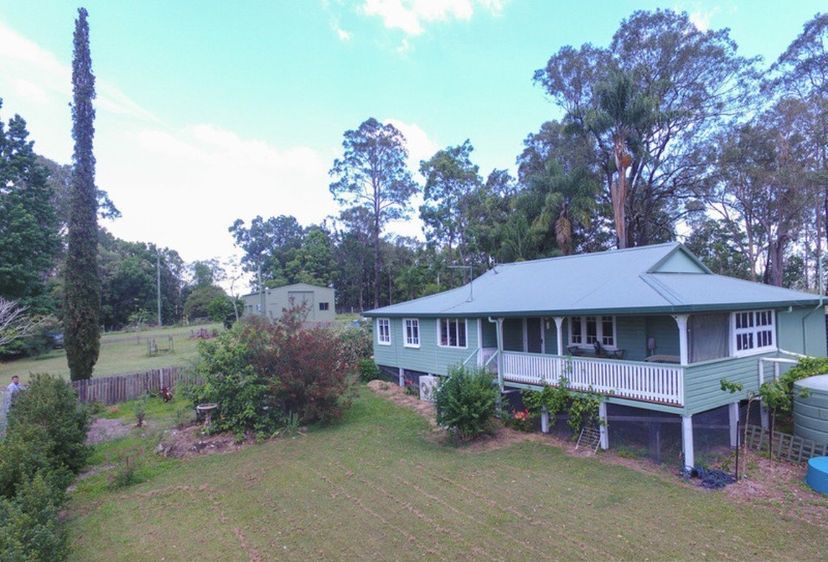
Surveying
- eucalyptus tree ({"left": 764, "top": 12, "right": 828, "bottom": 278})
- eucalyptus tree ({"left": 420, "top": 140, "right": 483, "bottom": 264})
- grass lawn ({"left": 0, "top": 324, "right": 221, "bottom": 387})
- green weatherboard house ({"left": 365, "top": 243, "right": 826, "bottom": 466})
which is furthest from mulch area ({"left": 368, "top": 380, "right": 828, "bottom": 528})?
eucalyptus tree ({"left": 420, "top": 140, "right": 483, "bottom": 264})

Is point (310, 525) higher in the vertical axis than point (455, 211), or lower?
lower

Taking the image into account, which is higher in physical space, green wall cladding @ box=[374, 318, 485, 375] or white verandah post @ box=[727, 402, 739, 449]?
green wall cladding @ box=[374, 318, 485, 375]

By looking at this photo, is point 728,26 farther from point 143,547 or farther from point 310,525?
point 143,547

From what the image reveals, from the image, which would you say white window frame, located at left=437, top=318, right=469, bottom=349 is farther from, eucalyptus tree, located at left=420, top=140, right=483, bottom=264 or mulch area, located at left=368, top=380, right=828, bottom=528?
eucalyptus tree, located at left=420, top=140, right=483, bottom=264

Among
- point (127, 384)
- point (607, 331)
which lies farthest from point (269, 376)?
point (607, 331)

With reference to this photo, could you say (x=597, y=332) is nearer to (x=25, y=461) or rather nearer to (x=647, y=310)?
(x=647, y=310)

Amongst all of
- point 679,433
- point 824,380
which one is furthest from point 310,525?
point 824,380

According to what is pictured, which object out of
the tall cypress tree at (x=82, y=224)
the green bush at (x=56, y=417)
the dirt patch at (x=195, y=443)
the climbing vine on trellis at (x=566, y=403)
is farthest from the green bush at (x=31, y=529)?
the tall cypress tree at (x=82, y=224)
